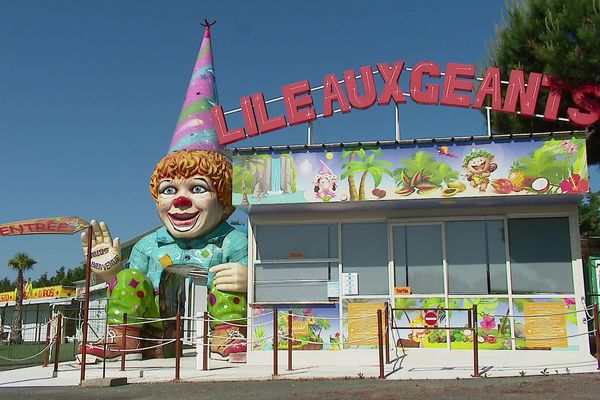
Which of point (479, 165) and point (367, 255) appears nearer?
point (479, 165)

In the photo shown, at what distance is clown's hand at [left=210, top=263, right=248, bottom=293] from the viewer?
48.8ft

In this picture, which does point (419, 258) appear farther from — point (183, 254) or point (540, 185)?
point (183, 254)

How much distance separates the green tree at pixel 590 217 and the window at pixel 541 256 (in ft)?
45.6

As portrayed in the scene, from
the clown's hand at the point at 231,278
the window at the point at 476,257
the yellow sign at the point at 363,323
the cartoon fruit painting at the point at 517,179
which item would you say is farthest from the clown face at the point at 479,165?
the clown's hand at the point at 231,278

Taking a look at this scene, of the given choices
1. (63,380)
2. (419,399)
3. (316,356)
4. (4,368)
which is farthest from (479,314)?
(4,368)

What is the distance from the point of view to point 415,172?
13.7 m

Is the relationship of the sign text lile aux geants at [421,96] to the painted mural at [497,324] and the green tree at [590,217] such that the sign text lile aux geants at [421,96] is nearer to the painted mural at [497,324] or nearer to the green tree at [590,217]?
the painted mural at [497,324]

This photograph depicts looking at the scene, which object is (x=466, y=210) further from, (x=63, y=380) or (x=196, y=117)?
(x=63, y=380)

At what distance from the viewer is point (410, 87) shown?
579 inches

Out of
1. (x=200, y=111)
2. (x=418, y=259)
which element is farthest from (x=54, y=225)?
(x=418, y=259)

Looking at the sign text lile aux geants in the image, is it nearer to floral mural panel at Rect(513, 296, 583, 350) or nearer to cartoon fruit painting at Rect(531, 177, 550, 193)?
cartoon fruit painting at Rect(531, 177, 550, 193)

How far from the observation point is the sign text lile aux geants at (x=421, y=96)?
551 inches

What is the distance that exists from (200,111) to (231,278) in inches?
194

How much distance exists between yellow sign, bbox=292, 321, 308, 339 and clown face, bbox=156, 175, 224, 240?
11.2 feet
